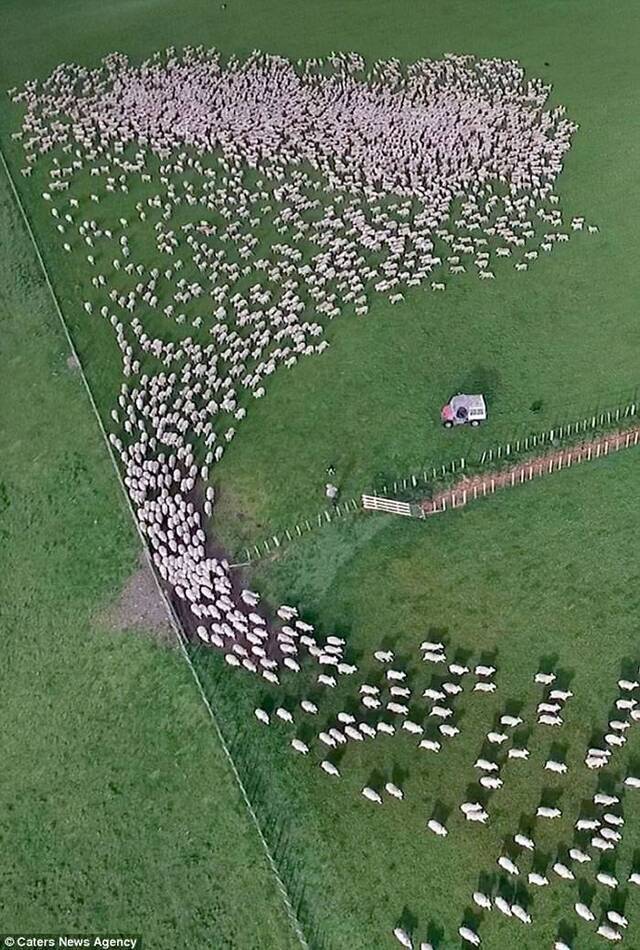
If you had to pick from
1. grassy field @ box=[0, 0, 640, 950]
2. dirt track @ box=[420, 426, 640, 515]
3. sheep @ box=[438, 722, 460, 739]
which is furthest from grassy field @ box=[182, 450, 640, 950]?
dirt track @ box=[420, 426, 640, 515]

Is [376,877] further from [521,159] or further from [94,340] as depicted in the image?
[521,159]

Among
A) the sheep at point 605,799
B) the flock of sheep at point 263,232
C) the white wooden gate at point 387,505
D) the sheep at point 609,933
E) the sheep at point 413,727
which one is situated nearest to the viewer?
the sheep at point 609,933

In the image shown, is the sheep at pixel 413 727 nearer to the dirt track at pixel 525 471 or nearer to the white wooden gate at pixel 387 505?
the white wooden gate at pixel 387 505

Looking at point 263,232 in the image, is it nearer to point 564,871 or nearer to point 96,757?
point 96,757

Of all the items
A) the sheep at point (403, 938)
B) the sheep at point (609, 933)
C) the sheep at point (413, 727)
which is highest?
the sheep at point (413, 727)

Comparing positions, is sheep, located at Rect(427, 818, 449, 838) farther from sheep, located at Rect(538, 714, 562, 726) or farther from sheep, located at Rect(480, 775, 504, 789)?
sheep, located at Rect(538, 714, 562, 726)

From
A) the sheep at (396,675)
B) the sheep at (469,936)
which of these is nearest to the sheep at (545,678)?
the sheep at (396,675)
